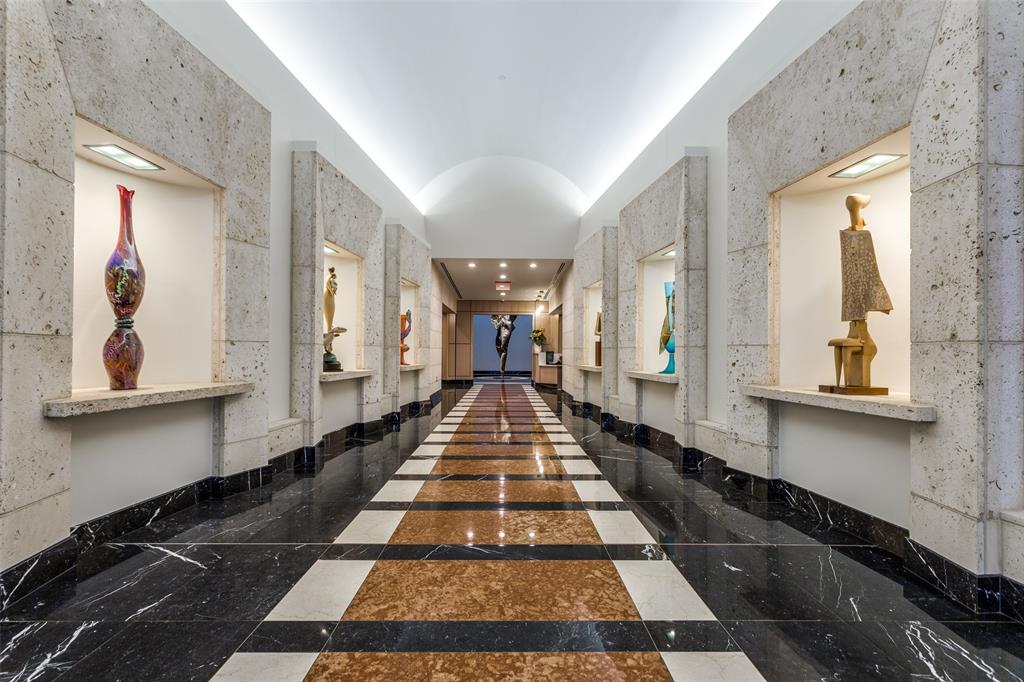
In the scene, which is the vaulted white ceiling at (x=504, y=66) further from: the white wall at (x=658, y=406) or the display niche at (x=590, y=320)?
the white wall at (x=658, y=406)

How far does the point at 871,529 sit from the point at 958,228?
1.80 m

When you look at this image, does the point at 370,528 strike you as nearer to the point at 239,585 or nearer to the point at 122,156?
the point at 239,585

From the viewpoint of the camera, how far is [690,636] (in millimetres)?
1749

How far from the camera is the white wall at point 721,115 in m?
3.21

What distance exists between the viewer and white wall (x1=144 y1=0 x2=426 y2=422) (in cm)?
336

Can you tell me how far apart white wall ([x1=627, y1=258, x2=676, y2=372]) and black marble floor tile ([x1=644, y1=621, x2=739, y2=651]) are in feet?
14.9

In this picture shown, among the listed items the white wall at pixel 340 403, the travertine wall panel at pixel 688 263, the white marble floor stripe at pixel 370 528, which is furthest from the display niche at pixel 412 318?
the white marble floor stripe at pixel 370 528

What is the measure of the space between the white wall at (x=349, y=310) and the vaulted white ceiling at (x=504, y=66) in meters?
1.89

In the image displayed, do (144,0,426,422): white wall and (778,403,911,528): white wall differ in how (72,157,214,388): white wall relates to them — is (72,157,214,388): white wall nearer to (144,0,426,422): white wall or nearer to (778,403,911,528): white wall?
(144,0,426,422): white wall

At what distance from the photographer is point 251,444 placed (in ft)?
12.5

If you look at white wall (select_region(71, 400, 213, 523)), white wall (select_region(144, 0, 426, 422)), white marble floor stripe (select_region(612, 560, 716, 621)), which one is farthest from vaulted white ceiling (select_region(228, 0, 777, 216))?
white marble floor stripe (select_region(612, 560, 716, 621))

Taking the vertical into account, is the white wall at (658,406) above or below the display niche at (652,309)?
below

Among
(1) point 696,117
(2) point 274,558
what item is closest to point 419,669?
(2) point 274,558

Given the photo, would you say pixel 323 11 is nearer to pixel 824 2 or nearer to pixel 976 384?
pixel 824 2
